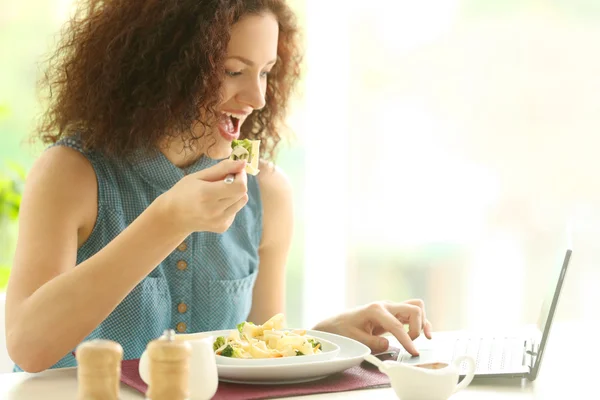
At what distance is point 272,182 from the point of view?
6.48 ft

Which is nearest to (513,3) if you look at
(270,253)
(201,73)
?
(270,253)

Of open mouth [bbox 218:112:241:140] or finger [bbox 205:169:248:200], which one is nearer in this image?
finger [bbox 205:169:248:200]

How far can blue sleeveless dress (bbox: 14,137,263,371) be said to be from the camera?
165 centimetres

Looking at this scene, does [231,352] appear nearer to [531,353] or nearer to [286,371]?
[286,371]

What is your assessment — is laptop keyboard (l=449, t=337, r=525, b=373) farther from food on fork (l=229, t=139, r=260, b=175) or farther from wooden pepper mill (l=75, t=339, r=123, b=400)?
wooden pepper mill (l=75, t=339, r=123, b=400)

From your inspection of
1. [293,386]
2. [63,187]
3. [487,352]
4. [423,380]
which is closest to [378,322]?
[487,352]

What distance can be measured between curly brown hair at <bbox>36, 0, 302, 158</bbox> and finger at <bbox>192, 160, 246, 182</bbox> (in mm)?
341

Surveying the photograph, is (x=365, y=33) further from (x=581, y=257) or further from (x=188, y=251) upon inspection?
(x=188, y=251)

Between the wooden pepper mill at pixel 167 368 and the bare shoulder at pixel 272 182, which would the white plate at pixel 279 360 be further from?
the bare shoulder at pixel 272 182

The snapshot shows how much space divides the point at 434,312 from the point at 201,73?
265cm

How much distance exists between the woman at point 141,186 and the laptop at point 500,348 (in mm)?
58

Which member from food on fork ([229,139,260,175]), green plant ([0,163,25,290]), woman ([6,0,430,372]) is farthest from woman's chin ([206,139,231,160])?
green plant ([0,163,25,290])

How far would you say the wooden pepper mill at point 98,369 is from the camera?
765 mm

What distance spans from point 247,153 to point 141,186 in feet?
1.11
